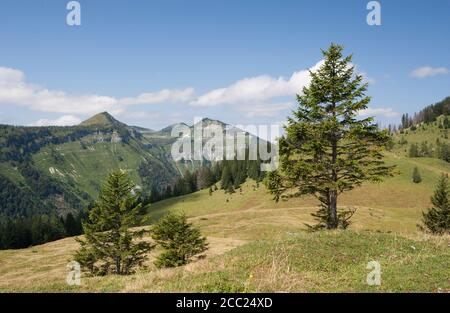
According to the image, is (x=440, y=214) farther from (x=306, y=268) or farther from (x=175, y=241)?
(x=306, y=268)

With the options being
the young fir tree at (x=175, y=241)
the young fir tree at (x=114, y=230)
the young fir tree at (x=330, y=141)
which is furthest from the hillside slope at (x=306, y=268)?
the young fir tree at (x=175, y=241)

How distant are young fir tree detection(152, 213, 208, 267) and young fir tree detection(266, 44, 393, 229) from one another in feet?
58.7

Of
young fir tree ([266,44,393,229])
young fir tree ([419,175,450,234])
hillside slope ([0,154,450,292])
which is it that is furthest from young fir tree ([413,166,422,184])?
hillside slope ([0,154,450,292])

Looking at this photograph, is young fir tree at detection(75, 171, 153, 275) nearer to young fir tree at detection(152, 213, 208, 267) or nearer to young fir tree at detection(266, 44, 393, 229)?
young fir tree at detection(152, 213, 208, 267)

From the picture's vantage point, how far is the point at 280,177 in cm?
2809

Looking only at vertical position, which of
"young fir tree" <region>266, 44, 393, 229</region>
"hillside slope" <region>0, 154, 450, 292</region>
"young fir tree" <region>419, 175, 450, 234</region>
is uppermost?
"young fir tree" <region>266, 44, 393, 229</region>

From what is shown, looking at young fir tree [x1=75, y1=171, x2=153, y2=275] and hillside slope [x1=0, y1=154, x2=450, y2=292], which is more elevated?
hillside slope [x1=0, y1=154, x2=450, y2=292]

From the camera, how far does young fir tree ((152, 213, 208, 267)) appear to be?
41.1 m

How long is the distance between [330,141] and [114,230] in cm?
2672

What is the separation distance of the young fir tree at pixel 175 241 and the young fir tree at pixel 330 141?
58.7 feet
